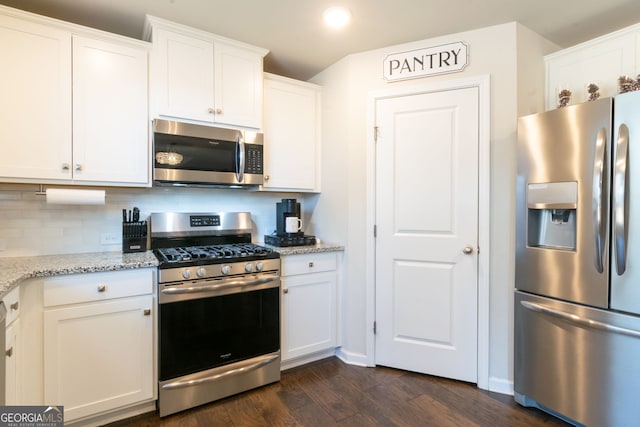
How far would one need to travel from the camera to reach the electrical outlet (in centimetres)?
224

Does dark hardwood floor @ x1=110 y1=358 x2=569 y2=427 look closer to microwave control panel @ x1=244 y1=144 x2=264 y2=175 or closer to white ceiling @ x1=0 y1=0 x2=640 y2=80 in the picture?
microwave control panel @ x1=244 y1=144 x2=264 y2=175

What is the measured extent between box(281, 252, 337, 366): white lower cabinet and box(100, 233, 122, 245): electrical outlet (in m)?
1.21

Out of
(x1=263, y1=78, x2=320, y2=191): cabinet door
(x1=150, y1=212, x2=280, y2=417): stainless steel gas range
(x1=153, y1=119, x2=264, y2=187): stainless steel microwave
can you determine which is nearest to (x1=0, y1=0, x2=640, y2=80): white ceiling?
(x1=263, y1=78, x2=320, y2=191): cabinet door

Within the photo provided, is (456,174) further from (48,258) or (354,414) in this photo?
(48,258)

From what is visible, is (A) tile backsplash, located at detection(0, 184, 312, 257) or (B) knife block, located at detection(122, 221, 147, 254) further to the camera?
(B) knife block, located at detection(122, 221, 147, 254)

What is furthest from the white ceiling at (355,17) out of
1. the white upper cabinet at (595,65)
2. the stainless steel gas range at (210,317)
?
the stainless steel gas range at (210,317)

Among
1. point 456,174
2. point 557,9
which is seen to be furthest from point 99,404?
point 557,9

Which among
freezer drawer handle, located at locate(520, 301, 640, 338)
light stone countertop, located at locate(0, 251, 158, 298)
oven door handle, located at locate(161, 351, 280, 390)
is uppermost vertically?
light stone countertop, located at locate(0, 251, 158, 298)

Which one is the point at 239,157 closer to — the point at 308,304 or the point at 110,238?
the point at 110,238

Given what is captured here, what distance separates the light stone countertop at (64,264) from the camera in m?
1.50

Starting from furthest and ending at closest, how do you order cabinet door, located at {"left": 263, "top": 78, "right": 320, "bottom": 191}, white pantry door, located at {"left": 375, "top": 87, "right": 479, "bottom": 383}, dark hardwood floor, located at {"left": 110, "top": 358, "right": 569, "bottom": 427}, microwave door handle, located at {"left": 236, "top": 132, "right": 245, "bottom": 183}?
1. cabinet door, located at {"left": 263, "top": 78, "right": 320, "bottom": 191}
2. microwave door handle, located at {"left": 236, "top": 132, "right": 245, "bottom": 183}
3. white pantry door, located at {"left": 375, "top": 87, "right": 479, "bottom": 383}
4. dark hardwood floor, located at {"left": 110, "top": 358, "right": 569, "bottom": 427}

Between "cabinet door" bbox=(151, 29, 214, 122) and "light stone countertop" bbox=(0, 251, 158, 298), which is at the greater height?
"cabinet door" bbox=(151, 29, 214, 122)

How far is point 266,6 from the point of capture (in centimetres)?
194

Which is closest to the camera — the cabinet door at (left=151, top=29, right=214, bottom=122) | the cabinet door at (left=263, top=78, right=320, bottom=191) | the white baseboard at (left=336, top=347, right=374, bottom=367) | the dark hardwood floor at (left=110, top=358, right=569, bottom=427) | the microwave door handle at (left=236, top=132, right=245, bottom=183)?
the dark hardwood floor at (left=110, top=358, right=569, bottom=427)
